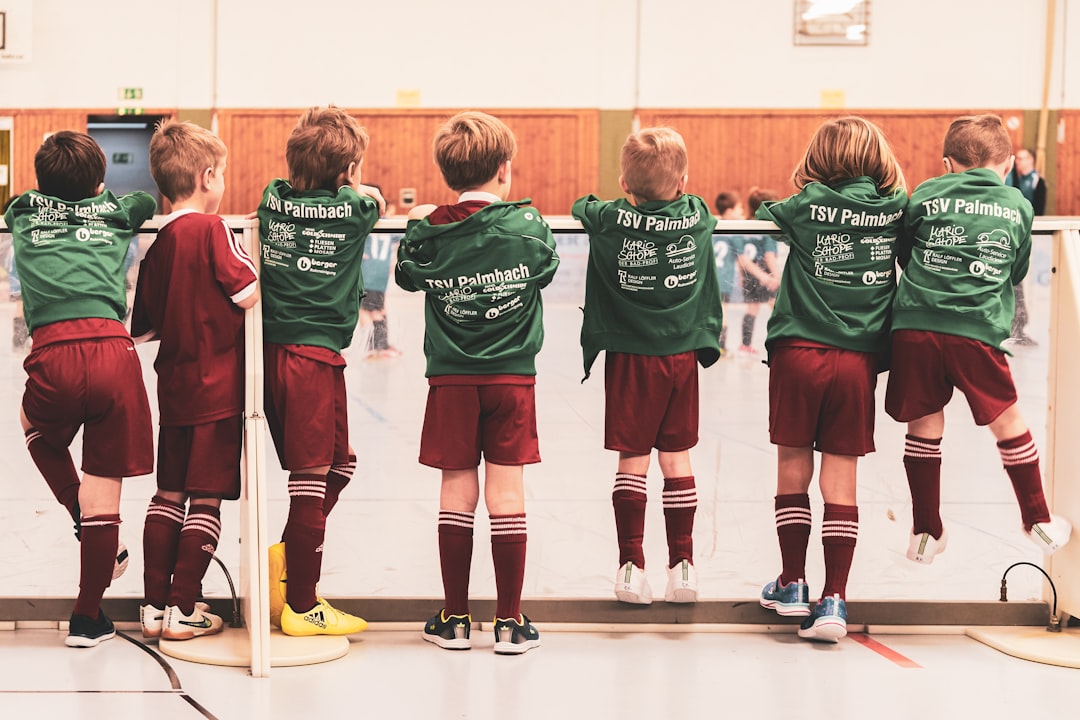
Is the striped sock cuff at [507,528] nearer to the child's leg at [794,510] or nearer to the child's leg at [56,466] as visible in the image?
the child's leg at [794,510]

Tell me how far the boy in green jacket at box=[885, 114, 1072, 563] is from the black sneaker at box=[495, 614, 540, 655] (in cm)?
112

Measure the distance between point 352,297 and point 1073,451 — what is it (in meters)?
2.00

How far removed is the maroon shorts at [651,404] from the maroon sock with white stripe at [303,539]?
79cm

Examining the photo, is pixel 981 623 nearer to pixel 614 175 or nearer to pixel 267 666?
pixel 267 666

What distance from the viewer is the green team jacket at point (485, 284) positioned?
9.28ft

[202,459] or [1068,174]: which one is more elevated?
[1068,174]

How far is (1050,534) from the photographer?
298 centimetres

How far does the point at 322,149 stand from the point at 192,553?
108cm

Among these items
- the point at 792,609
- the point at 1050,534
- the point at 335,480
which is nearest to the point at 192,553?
the point at 335,480

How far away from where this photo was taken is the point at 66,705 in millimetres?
2412

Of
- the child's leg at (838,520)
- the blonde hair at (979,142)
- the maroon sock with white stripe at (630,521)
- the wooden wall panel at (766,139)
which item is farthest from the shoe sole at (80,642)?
the wooden wall panel at (766,139)

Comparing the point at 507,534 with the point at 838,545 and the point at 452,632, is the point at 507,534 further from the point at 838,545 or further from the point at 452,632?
the point at 838,545
